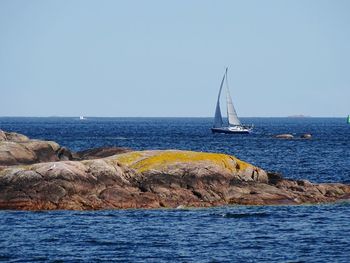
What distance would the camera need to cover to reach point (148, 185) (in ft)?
154

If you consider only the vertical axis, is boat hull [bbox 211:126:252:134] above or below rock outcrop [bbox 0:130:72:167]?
below

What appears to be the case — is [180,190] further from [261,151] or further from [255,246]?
[261,151]

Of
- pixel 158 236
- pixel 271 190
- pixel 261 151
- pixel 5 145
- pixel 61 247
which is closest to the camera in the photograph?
pixel 61 247

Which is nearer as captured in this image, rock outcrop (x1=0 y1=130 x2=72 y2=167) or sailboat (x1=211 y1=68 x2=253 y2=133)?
rock outcrop (x1=0 y1=130 x2=72 y2=167)

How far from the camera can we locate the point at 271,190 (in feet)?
159

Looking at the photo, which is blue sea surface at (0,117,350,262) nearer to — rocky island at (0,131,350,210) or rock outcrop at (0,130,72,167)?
rocky island at (0,131,350,210)

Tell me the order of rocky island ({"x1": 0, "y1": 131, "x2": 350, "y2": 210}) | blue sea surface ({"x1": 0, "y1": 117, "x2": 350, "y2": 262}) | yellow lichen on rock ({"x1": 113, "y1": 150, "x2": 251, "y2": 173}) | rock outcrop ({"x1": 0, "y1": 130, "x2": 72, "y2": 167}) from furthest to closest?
rock outcrop ({"x1": 0, "y1": 130, "x2": 72, "y2": 167}) < yellow lichen on rock ({"x1": 113, "y1": 150, "x2": 251, "y2": 173}) < rocky island ({"x1": 0, "y1": 131, "x2": 350, "y2": 210}) < blue sea surface ({"x1": 0, "y1": 117, "x2": 350, "y2": 262})

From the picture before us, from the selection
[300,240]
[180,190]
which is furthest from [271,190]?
[300,240]

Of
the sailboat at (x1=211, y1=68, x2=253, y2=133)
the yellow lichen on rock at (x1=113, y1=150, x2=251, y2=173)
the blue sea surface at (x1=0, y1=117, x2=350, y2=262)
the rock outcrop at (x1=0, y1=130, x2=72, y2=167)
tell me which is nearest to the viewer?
the blue sea surface at (x1=0, y1=117, x2=350, y2=262)

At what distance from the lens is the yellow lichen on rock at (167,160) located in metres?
47.8

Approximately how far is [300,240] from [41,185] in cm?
1473

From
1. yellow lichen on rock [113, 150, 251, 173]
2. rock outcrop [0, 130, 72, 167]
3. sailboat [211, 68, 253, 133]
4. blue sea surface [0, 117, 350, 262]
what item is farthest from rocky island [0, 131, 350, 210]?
sailboat [211, 68, 253, 133]

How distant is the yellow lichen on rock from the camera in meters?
47.8

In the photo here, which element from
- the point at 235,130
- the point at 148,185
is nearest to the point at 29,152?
the point at 148,185
